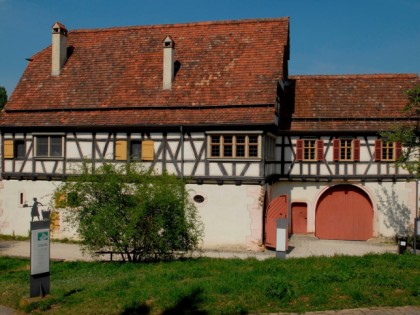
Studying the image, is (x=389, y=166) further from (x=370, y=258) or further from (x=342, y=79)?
(x=370, y=258)

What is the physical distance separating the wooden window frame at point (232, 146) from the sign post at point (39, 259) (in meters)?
9.26

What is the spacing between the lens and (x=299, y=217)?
24031mm

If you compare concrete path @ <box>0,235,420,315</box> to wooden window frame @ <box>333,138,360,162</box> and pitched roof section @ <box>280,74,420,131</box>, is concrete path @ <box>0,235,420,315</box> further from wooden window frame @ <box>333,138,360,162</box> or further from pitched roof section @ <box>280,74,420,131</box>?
pitched roof section @ <box>280,74,420,131</box>

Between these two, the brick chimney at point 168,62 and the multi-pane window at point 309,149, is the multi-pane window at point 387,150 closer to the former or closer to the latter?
the multi-pane window at point 309,149

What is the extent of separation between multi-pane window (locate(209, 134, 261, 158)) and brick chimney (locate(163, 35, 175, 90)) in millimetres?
3726

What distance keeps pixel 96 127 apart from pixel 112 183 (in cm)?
668

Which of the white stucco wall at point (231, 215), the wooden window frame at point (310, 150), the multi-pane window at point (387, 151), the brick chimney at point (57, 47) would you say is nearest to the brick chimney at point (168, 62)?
the white stucco wall at point (231, 215)

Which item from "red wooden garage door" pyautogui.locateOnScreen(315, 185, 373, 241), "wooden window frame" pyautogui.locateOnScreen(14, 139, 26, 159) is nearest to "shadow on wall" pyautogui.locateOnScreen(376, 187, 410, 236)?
"red wooden garage door" pyautogui.locateOnScreen(315, 185, 373, 241)

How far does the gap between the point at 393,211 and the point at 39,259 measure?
56.9 feet

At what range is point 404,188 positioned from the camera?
22.9 metres

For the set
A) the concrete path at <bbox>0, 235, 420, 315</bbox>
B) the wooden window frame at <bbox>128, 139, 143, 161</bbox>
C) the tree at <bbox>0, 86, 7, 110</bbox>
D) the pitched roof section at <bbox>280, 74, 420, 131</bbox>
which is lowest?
the concrete path at <bbox>0, 235, 420, 315</bbox>

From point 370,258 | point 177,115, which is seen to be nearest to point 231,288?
point 370,258

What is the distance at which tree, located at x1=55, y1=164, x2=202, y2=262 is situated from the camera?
1509 centimetres

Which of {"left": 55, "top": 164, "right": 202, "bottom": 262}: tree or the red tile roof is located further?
the red tile roof
